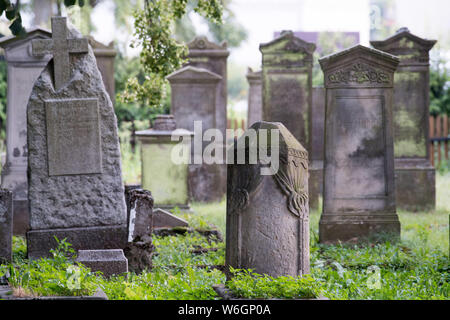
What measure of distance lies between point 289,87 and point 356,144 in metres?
2.98

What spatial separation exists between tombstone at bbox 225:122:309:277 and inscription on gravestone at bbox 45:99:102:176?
2258 millimetres

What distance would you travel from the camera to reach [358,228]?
28.5 ft

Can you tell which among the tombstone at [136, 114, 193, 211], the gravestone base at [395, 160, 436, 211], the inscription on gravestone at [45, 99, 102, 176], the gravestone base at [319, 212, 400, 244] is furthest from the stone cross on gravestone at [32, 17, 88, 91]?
the gravestone base at [395, 160, 436, 211]

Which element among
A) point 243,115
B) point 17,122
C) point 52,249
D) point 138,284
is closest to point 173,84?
point 17,122

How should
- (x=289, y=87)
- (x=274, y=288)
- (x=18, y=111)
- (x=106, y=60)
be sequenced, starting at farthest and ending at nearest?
(x=106, y=60), (x=289, y=87), (x=18, y=111), (x=274, y=288)

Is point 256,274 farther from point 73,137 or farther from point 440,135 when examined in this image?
point 440,135

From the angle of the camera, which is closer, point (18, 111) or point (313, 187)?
point (18, 111)

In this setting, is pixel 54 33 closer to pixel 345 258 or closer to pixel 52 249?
pixel 52 249

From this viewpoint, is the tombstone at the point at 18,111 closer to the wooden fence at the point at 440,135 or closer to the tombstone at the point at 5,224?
the tombstone at the point at 5,224

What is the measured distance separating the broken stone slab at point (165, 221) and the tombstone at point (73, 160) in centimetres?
195

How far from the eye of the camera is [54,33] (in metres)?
7.28

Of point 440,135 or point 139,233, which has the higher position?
point 440,135

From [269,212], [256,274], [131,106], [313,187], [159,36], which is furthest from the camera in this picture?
[131,106]

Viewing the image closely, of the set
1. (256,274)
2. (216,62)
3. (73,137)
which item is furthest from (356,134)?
(216,62)
